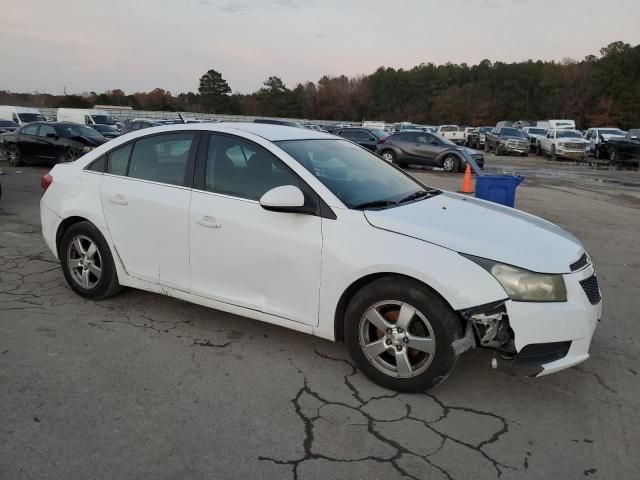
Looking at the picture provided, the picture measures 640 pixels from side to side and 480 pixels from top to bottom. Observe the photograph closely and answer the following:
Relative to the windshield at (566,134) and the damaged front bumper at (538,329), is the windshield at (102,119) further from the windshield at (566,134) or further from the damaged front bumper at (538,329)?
the damaged front bumper at (538,329)

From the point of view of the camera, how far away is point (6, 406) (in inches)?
123

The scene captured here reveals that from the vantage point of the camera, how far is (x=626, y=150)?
26469 mm

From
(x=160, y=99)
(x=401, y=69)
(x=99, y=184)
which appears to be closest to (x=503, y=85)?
(x=401, y=69)

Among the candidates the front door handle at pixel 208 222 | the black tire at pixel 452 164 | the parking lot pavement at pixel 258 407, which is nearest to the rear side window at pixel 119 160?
the front door handle at pixel 208 222

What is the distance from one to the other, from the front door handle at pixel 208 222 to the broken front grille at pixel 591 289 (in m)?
2.46

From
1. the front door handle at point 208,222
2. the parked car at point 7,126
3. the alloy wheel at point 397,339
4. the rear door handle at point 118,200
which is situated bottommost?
the alloy wheel at point 397,339

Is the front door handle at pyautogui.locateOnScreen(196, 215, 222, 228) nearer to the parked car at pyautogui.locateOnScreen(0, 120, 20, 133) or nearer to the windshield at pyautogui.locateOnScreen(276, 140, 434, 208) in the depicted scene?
the windshield at pyautogui.locateOnScreen(276, 140, 434, 208)

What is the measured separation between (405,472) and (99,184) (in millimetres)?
3470

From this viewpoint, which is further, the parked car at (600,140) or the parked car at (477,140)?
the parked car at (477,140)

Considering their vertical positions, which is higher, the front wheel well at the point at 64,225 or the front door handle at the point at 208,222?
the front door handle at the point at 208,222

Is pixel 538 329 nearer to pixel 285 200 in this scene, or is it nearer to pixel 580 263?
pixel 580 263

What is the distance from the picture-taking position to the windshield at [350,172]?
379 cm

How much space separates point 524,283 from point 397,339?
819 mm

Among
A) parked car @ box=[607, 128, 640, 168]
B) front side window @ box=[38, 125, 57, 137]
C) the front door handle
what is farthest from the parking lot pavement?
parked car @ box=[607, 128, 640, 168]
